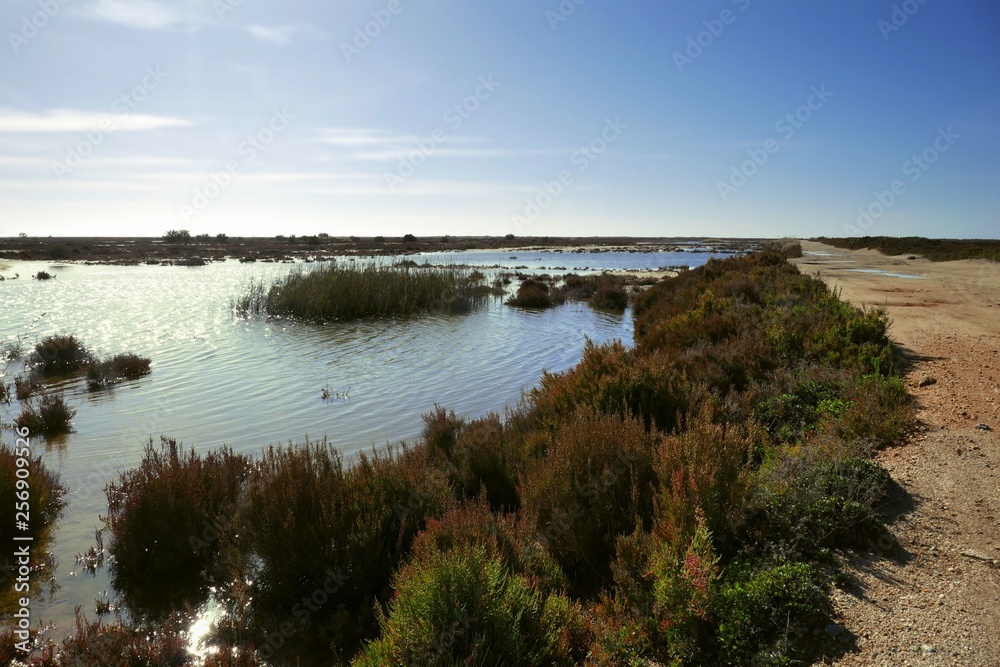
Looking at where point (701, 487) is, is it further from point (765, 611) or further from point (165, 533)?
point (165, 533)

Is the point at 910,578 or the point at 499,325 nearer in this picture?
the point at 910,578

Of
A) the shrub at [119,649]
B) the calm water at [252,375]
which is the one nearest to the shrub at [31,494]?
the calm water at [252,375]

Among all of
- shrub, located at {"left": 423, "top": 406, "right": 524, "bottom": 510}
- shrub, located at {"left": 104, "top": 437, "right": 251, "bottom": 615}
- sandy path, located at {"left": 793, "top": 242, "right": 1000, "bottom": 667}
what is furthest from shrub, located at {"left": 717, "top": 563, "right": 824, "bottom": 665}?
shrub, located at {"left": 104, "top": 437, "right": 251, "bottom": 615}

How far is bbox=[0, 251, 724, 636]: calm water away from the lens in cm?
723

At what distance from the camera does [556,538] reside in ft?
15.0

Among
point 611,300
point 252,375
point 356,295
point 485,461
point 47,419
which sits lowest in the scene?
point 252,375

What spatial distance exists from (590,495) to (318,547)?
2.27 meters

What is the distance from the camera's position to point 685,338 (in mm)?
10641

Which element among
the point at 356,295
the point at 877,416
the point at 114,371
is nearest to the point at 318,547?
the point at 877,416

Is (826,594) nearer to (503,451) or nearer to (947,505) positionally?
(947,505)

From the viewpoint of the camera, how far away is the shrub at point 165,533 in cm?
455

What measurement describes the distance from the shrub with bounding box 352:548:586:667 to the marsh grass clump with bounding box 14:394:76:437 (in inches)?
305

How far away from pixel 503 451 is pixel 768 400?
3.61m

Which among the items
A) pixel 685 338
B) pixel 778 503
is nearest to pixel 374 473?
pixel 778 503
